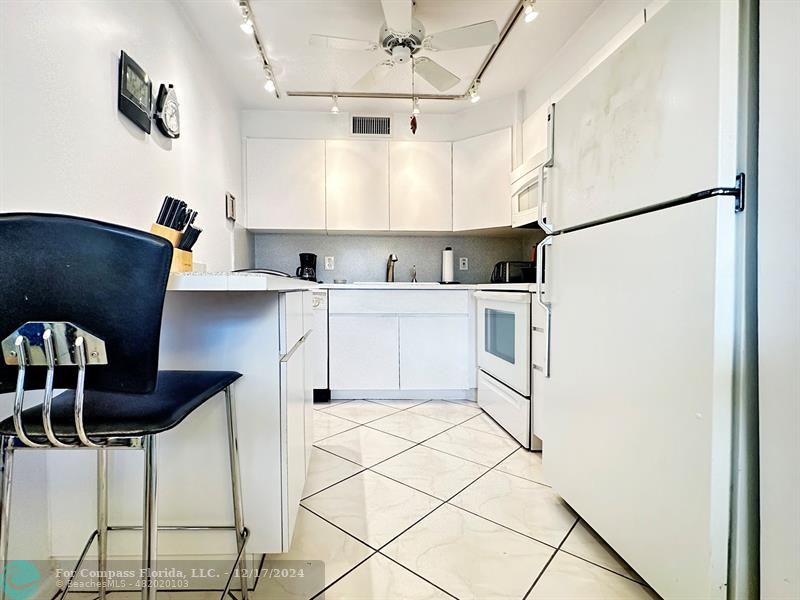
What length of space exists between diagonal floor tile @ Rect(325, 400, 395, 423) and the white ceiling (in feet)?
7.06

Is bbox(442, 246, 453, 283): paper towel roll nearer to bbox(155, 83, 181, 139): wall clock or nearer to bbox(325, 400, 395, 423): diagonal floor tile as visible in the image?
bbox(325, 400, 395, 423): diagonal floor tile

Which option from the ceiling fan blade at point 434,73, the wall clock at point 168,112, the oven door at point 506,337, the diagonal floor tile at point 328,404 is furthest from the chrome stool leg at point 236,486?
the ceiling fan blade at point 434,73

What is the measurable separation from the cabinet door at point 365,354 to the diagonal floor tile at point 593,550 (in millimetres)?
1692

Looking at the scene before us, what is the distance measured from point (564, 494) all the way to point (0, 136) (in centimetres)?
201

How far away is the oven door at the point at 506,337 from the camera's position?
2.04 metres

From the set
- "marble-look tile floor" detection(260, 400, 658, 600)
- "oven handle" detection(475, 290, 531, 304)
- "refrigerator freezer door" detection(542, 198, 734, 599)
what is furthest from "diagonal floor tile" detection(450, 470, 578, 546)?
"oven handle" detection(475, 290, 531, 304)

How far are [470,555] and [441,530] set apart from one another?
5.8 inches

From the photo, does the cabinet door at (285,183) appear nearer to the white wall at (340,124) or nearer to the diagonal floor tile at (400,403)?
the white wall at (340,124)

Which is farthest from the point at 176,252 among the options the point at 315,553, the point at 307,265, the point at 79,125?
the point at 307,265

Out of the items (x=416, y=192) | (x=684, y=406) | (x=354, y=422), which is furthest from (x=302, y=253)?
(x=684, y=406)

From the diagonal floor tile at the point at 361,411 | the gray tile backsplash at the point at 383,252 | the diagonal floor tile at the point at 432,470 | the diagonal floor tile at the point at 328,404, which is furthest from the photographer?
the gray tile backsplash at the point at 383,252

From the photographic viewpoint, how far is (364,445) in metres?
2.06

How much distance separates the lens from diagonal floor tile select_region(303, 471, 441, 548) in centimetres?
134

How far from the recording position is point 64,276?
1.86 ft
